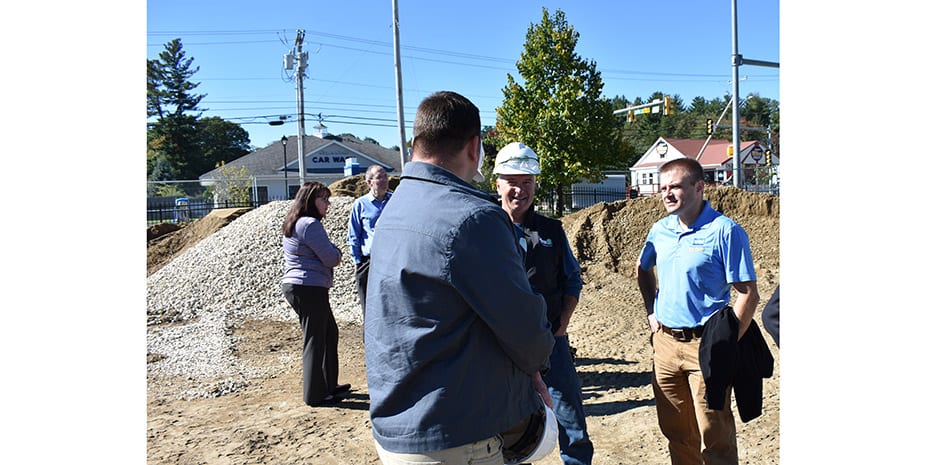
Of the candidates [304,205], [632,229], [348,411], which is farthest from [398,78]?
[348,411]

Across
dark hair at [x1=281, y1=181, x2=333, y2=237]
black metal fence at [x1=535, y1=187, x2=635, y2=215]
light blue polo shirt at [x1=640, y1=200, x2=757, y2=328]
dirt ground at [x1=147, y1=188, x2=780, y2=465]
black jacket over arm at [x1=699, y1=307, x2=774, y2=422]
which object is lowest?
dirt ground at [x1=147, y1=188, x2=780, y2=465]

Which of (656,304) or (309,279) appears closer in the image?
(656,304)

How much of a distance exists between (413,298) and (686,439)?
244cm

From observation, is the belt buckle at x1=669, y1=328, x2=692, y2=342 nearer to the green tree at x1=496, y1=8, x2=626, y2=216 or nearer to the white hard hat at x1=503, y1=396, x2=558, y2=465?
the white hard hat at x1=503, y1=396, x2=558, y2=465

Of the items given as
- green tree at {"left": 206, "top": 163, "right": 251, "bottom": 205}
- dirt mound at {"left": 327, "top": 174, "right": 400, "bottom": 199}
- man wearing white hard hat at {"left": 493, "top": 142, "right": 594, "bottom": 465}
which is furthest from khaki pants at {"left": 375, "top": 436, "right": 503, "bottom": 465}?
green tree at {"left": 206, "top": 163, "right": 251, "bottom": 205}

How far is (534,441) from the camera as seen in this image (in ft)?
7.23

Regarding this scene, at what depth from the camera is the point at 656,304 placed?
3846 millimetres

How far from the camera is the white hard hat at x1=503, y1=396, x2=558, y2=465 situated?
221cm

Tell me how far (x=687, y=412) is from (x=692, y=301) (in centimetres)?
68

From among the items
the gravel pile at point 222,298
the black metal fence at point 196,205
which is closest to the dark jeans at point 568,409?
the gravel pile at point 222,298

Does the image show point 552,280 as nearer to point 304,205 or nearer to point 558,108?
point 304,205

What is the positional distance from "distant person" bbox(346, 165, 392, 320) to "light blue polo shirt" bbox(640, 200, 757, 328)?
11.5 ft

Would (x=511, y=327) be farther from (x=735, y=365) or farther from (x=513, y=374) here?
(x=735, y=365)
